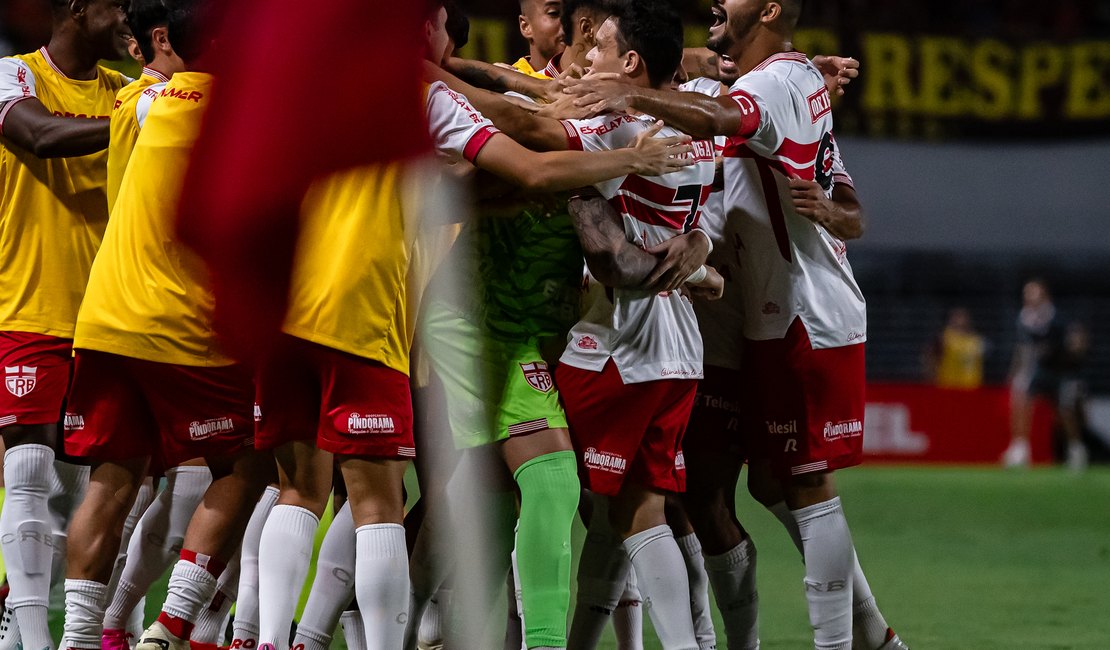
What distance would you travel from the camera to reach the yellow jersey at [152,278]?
4652 millimetres

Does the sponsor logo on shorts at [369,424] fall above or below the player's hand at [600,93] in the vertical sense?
below

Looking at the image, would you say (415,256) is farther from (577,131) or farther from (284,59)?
(284,59)

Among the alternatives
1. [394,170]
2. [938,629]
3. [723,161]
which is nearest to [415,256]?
[394,170]

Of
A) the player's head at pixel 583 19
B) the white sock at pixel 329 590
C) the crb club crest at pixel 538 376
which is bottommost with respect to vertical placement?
the white sock at pixel 329 590

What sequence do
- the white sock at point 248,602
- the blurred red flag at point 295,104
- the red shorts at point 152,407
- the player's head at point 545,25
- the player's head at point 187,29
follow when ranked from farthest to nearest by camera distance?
the player's head at point 545,25, the red shorts at point 152,407, the white sock at point 248,602, the player's head at point 187,29, the blurred red flag at point 295,104

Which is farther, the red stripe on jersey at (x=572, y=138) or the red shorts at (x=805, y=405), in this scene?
the red shorts at (x=805, y=405)

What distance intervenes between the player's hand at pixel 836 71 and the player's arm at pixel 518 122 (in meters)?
1.52

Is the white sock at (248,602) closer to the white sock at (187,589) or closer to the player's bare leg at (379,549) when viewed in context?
the white sock at (187,589)

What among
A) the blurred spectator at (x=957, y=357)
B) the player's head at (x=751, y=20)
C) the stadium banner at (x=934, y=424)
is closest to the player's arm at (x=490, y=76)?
the player's head at (x=751, y=20)

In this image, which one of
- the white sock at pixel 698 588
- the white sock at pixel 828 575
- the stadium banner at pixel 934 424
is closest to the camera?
the white sock at pixel 828 575

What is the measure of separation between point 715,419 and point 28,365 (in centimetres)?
254

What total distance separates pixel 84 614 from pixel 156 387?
0.79 m

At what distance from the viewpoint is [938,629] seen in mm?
6566

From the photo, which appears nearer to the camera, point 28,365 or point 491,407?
point 491,407
